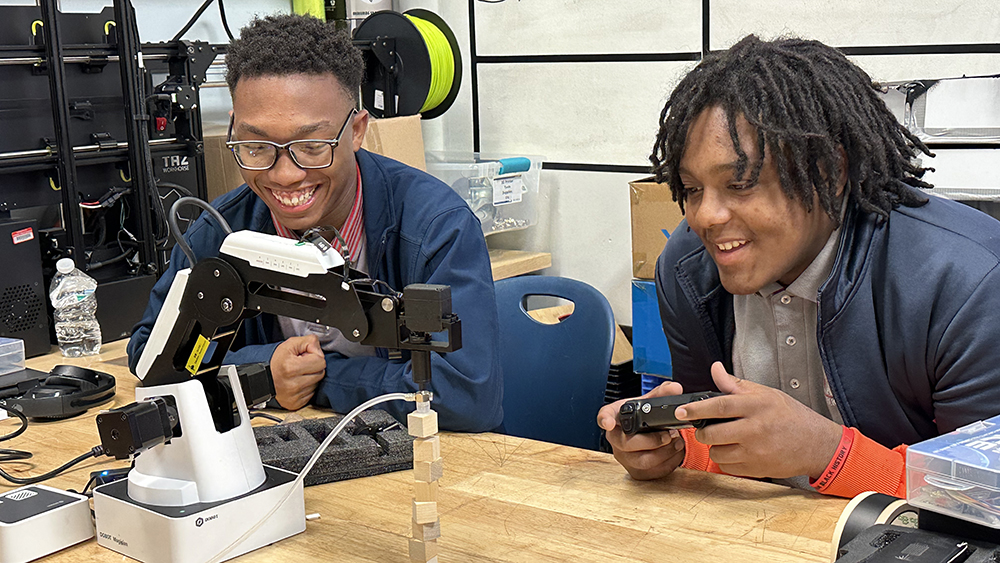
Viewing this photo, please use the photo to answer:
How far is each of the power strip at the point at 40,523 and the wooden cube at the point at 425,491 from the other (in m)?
0.44

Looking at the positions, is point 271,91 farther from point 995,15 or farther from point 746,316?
point 995,15

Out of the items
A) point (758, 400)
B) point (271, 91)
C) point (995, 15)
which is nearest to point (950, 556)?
point (758, 400)

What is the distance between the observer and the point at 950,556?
0.69 m

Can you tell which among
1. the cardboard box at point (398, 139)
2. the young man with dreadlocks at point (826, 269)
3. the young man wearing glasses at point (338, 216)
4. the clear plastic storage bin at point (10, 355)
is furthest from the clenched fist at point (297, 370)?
the cardboard box at point (398, 139)

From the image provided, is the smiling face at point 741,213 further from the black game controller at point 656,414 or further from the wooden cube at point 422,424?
the wooden cube at point 422,424

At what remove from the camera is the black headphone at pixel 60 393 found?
1612 millimetres

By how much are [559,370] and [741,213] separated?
2.62 feet

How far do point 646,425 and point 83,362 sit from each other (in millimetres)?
1286

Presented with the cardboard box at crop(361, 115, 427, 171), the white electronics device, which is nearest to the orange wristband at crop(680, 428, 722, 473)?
the white electronics device

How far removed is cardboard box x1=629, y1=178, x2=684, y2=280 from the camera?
8.55 feet

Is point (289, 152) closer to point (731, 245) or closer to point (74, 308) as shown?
point (731, 245)

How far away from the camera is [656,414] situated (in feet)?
4.04

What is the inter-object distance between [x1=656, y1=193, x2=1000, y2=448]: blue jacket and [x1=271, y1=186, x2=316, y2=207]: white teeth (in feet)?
2.68

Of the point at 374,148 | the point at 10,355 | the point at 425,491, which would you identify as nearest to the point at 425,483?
the point at 425,491
